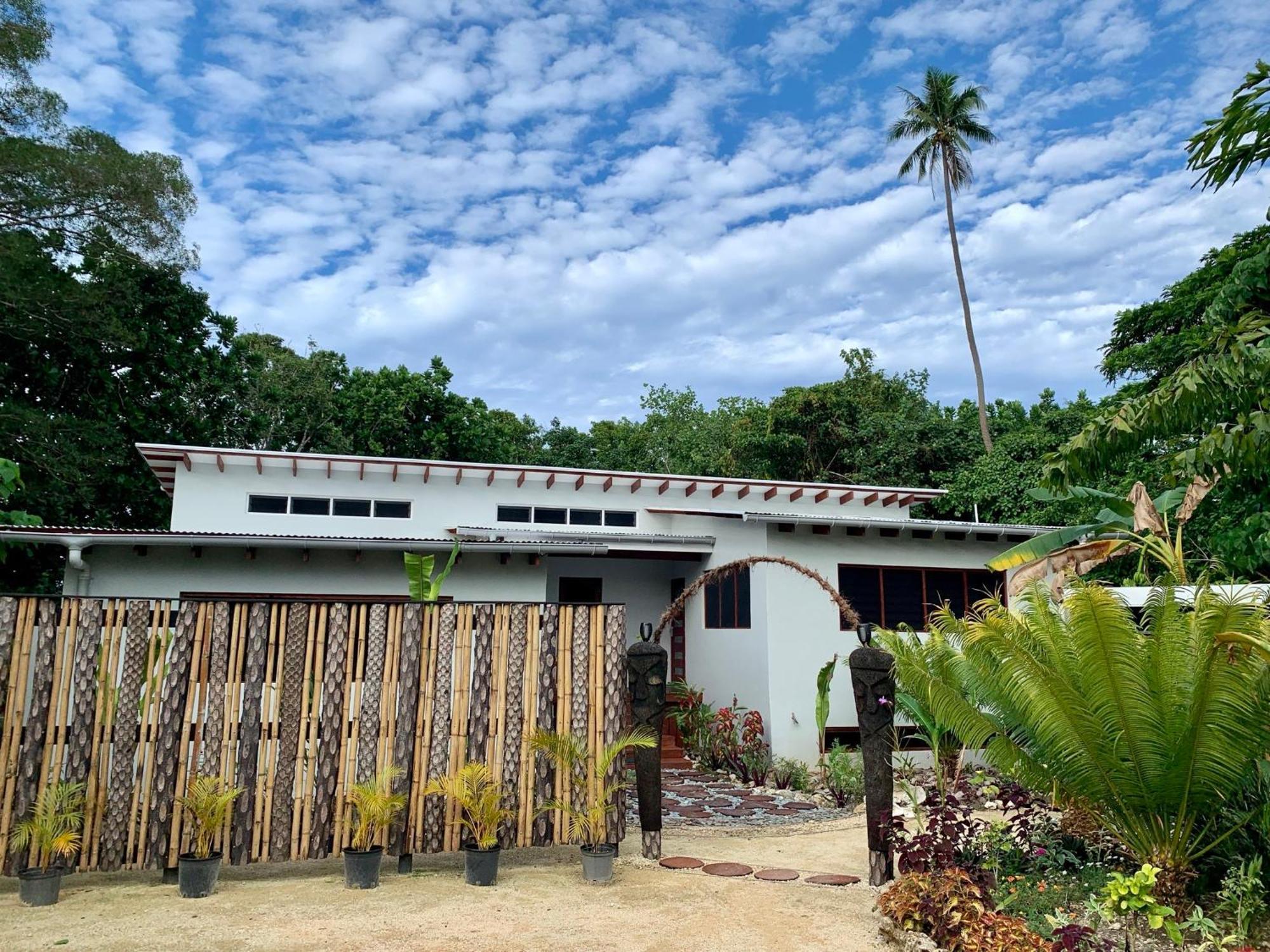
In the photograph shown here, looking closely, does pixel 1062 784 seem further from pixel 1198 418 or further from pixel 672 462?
pixel 672 462

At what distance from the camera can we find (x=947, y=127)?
29203mm

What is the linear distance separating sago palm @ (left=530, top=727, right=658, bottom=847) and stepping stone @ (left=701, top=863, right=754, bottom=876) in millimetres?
962

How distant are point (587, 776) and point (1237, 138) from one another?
791 centimetres

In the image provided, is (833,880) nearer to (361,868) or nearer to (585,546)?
(361,868)

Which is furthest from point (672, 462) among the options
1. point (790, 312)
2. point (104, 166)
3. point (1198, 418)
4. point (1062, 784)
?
point (1062, 784)

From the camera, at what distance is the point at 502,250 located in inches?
813

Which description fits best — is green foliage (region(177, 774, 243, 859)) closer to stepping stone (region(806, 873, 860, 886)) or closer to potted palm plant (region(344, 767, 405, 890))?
potted palm plant (region(344, 767, 405, 890))

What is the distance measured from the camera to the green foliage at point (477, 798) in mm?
7023

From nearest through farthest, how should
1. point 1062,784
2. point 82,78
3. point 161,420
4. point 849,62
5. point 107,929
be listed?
point 107,929
point 1062,784
point 849,62
point 82,78
point 161,420

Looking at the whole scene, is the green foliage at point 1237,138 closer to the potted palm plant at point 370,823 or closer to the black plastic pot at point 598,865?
the black plastic pot at point 598,865

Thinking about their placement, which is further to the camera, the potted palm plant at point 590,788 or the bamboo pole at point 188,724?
the potted palm plant at point 590,788

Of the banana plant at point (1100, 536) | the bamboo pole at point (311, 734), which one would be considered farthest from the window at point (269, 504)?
the banana plant at point (1100, 536)

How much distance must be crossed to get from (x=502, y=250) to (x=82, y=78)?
9.27m

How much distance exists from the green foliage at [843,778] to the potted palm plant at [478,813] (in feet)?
17.4
